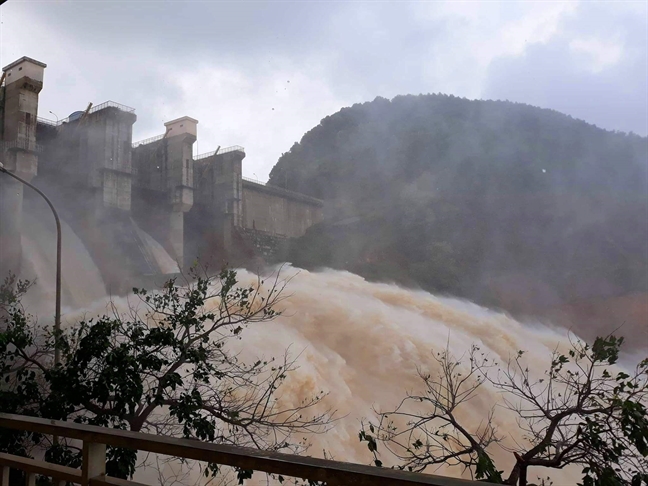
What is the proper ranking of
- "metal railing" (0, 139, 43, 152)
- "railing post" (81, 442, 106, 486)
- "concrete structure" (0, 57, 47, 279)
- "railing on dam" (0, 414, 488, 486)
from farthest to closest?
"metal railing" (0, 139, 43, 152) < "concrete structure" (0, 57, 47, 279) < "railing post" (81, 442, 106, 486) < "railing on dam" (0, 414, 488, 486)

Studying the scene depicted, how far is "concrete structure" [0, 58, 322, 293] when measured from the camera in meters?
5.14

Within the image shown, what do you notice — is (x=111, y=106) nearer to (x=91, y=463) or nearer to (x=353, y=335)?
(x=353, y=335)

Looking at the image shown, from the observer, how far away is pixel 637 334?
4168mm

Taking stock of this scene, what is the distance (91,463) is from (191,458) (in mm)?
383

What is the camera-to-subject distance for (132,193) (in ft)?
20.5

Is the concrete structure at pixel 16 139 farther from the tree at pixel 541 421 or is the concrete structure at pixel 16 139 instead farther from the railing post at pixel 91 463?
the railing post at pixel 91 463

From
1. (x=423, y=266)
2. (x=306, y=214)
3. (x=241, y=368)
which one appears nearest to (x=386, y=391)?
(x=241, y=368)

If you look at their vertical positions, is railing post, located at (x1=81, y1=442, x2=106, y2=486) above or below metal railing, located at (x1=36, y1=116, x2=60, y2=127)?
below

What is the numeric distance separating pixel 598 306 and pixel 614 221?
1.15 metres

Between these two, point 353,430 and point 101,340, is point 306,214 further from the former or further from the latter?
point 101,340

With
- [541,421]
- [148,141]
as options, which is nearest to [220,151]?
[148,141]

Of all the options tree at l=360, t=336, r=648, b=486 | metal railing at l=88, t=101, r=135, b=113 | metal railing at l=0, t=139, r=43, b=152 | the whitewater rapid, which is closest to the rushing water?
the whitewater rapid

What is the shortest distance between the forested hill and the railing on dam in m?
4.26

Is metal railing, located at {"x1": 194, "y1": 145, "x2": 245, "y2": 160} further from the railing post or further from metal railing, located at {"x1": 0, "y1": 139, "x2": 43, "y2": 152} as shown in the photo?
the railing post
